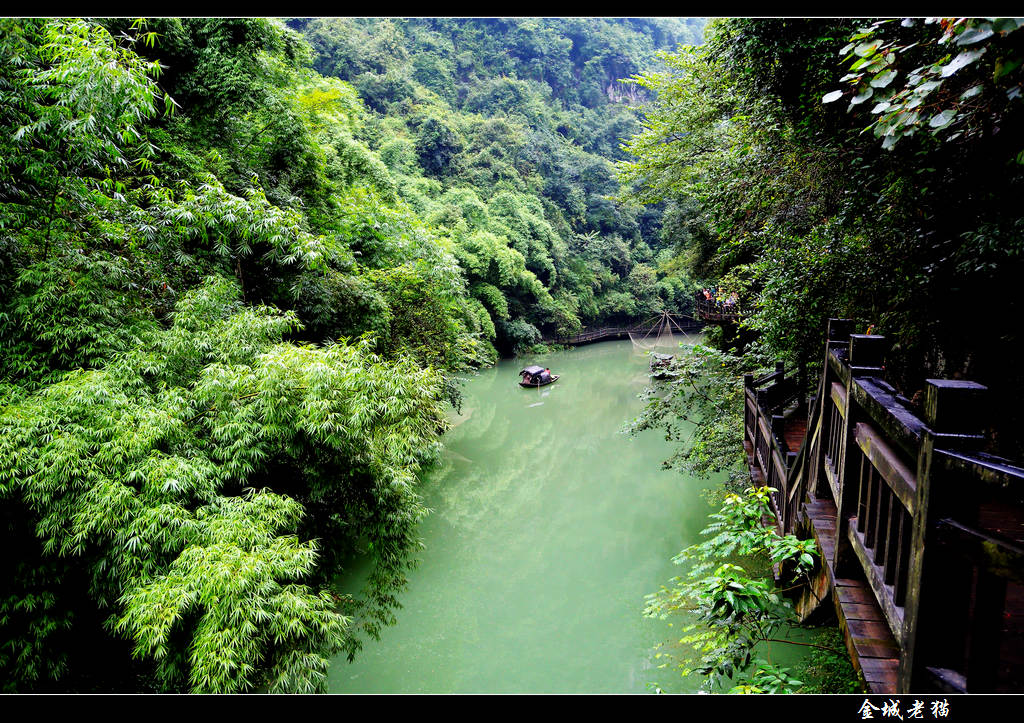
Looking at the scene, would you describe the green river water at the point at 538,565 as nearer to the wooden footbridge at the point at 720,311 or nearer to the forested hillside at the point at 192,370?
the forested hillside at the point at 192,370

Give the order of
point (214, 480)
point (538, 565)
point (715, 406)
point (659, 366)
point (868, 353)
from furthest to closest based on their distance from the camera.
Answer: point (659, 366)
point (538, 565)
point (715, 406)
point (214, 480)
point (868, 353)

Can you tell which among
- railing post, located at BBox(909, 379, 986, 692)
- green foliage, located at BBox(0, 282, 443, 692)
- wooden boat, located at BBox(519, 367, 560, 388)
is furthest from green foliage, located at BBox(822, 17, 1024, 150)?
wooden boat, located at BBox(519, 367, 560, 388)

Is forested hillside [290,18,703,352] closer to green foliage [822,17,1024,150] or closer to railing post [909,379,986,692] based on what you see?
green foliage [822,17,1024,150]

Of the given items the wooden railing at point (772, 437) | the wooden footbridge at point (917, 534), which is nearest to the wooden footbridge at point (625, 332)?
the wooden railing at point (772, 437)

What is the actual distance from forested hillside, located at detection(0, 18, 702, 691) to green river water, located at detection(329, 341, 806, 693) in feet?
2.73

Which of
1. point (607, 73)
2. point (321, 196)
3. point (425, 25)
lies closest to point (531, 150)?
point (425, 25)

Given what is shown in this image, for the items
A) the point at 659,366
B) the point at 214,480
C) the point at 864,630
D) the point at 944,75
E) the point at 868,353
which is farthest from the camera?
the point at 659,366

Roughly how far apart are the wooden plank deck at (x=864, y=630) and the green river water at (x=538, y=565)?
300 centimetres

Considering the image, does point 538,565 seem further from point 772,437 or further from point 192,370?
point 192,370

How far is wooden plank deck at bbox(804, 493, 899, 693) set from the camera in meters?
1.44

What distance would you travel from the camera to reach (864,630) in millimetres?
1605

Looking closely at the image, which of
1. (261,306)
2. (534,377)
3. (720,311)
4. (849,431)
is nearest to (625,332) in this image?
(534,377)

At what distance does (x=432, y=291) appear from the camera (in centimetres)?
809

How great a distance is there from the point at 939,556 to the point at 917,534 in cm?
6
